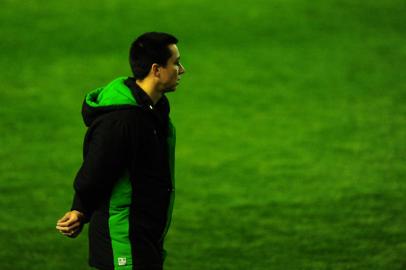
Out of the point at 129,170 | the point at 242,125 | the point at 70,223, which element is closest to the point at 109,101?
the point at 129,170

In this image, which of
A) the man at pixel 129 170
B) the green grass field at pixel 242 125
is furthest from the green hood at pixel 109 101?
the green grass field at pixel 242 125

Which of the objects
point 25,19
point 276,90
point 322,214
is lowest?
point 322,214

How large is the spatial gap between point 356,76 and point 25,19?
12.4ft

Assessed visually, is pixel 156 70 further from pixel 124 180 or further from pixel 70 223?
pixel 70 223

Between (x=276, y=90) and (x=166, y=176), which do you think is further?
(x=276, y=90)

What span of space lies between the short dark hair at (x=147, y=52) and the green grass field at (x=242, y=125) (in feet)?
6.52

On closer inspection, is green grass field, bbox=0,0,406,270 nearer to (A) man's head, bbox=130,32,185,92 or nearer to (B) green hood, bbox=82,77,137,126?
(B) green hood, bbox=82,77,137,126

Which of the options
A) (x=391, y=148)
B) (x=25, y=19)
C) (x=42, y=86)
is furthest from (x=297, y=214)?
(x=25, y=19)

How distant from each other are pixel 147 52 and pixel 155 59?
0.13ft

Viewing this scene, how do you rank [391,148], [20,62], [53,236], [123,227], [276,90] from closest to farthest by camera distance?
1. [123,227]
2. [53,236]
3. [391,148]
4. [276,90]
5. [20,62]

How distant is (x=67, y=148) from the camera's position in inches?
271

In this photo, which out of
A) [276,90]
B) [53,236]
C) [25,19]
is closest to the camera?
[53,236]

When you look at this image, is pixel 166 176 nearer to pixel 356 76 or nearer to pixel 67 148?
pixel 67 148

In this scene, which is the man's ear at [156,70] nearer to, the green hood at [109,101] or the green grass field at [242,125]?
the green hood at [109,101]
